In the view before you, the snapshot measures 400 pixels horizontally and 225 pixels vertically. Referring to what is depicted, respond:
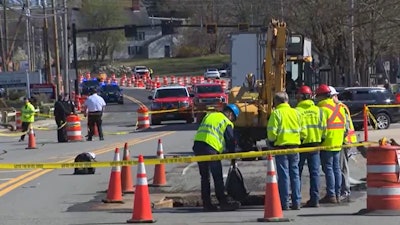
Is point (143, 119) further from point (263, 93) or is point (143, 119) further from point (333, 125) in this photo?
point (333, 125)

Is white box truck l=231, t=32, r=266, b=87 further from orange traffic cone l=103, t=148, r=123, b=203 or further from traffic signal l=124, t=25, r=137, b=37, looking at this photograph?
traffic signal l=124, t=25, r=137, b=37

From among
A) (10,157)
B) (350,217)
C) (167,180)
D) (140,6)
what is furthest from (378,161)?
(140,6)

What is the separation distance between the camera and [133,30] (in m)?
65.9

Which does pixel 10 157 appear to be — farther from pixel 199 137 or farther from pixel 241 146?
pixel 199 137

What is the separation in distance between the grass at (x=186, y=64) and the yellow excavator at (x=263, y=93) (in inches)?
3381

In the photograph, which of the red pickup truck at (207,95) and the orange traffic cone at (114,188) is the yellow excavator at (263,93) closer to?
the orange traffic cone at (114,188)

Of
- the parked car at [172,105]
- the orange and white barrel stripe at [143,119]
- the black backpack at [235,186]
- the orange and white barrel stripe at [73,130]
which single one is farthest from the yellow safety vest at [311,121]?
the parked car at [172,105]

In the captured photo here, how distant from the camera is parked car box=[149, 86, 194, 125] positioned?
41.8 meters

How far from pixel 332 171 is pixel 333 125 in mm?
728

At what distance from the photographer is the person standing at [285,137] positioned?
1364 centimetres

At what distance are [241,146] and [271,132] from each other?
918 centimetres

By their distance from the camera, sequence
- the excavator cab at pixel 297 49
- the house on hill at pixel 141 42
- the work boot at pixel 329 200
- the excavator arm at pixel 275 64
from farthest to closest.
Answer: the house on hill at pixel 141 42, the excavator cab at pixel 297 49, the excavator arm at pixel 275 64, the work boot at pixel 329 200

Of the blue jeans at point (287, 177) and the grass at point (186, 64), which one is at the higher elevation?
the grass at point (186, 64)

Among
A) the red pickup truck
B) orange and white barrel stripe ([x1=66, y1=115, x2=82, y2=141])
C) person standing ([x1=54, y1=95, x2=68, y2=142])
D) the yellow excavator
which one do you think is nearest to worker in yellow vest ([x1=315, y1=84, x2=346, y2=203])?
the yellow excavator
